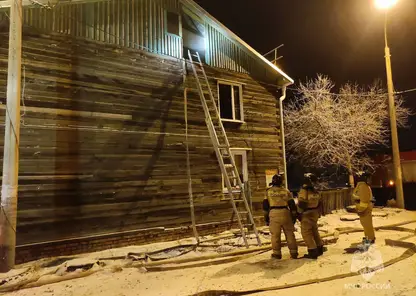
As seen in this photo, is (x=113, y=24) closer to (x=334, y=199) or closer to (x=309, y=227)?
(x=309, y=227)

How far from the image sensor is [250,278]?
5656 millimetres

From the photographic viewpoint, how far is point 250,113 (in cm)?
1163

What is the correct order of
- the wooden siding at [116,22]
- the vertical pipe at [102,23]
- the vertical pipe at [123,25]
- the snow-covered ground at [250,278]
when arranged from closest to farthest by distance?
1. the snow-covered ground at [250,278]
2. the wooden siding at [116,22]
3. the vertical pipe at [102,23]
4. the vertical pipe at [123,25]

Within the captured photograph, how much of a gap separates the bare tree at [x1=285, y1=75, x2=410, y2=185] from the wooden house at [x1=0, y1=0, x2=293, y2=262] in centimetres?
1126

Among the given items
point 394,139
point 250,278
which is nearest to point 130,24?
point 250,278

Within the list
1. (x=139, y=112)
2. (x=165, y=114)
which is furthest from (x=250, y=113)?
(x=139, y=112)

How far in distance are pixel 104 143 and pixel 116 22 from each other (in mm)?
3502

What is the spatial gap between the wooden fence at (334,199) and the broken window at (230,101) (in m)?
5.62

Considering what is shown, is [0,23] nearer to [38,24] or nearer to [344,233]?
[38,24]

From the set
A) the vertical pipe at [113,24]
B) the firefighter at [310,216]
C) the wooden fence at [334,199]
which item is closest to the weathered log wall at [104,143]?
the vertical pipe at [113,24]

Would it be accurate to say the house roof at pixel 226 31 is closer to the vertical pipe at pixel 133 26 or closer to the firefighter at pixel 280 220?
the vertical pipe at pixel 133 26

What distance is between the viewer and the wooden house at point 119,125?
24.4 feet

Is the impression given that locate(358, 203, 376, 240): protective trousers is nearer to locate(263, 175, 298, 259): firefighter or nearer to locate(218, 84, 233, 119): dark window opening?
locate(263, 175, 298, 259): firefighter

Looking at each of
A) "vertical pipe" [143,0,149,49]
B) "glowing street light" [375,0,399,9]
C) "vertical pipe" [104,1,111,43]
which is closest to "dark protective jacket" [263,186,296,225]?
"vertical pipe" [143,0,149,49]
